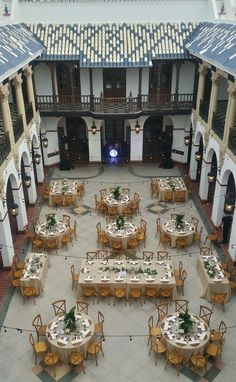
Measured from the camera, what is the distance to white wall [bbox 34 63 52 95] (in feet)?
76.6

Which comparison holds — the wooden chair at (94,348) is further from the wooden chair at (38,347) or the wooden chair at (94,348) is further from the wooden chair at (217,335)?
the wooden chair at (217,335)

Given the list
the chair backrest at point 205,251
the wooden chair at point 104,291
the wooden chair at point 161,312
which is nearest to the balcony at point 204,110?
the chair backrest at point 205,251

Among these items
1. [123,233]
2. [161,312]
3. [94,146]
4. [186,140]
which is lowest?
[161,312]

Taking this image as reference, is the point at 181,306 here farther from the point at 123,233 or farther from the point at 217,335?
the point at 123,233

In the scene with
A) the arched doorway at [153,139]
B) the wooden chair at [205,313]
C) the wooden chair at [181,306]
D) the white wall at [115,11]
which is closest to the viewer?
the wooden chair at [205,313]

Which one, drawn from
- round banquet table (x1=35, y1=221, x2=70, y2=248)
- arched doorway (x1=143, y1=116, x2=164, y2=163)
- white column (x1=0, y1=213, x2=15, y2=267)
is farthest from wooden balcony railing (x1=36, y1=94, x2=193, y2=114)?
white column (x1=0, y1=213, x2=15, y2=267)

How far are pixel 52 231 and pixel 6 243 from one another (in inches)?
91.8

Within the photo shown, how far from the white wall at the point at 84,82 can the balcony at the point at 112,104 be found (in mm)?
450

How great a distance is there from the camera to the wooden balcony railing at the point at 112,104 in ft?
76.1

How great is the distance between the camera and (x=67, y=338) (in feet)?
37.7

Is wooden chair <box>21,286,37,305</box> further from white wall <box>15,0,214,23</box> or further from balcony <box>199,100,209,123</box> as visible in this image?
white wall <box>15,0,214,23</box>

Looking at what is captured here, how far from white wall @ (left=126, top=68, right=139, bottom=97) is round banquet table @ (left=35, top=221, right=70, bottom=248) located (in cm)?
1076

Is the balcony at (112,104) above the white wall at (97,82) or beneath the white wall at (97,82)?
beneath

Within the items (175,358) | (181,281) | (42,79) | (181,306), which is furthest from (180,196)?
(42,79)
